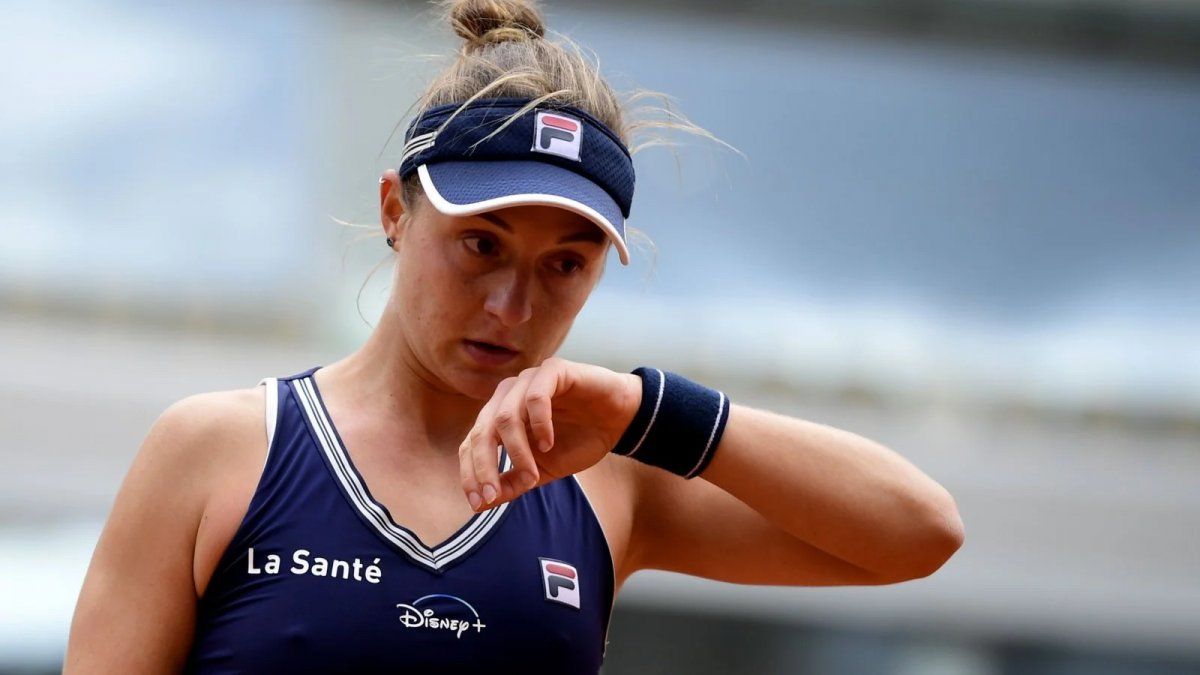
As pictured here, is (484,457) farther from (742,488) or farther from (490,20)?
(490,20)

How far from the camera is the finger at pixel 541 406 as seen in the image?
1613mm

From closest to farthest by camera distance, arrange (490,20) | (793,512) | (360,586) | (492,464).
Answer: (492,464) → (360,586) → (793,512) → (490,20)

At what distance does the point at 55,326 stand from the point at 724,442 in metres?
6.54

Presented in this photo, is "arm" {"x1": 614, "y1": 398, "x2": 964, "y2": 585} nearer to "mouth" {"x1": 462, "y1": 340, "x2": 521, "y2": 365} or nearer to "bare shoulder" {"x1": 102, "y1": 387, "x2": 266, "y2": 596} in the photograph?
"mouth" {"x1": 462, "y1": 340, "x2": 521, "y2": 365}

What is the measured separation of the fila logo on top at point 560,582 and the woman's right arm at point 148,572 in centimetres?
41

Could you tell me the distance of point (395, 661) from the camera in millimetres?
1666

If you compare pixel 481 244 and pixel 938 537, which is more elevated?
pixel 481 244

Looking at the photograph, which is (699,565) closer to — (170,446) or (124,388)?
(170,446)

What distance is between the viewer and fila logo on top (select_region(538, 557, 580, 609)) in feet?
5.84

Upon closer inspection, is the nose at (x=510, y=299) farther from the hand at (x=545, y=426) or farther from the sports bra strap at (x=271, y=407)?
the sports bra strap at (x=271, y=407)

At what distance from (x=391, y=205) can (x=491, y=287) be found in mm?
259

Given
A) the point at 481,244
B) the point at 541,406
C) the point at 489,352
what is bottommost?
the point at 541,406

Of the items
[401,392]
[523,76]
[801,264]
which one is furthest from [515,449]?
[801,264]

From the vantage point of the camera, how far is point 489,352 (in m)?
1.79
